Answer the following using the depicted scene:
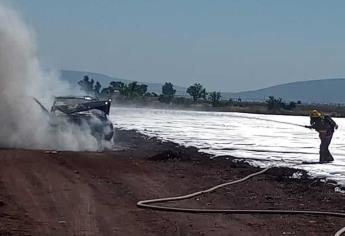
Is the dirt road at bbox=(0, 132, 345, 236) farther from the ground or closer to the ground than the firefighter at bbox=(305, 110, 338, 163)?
closer to the ground

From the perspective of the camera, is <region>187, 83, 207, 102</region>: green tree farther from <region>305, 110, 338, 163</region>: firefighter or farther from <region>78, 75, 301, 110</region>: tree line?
<region>305, 110, 338, 163</region>: firefighter

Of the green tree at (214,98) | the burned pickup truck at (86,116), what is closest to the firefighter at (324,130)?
the burned pickup truck at (86,116)

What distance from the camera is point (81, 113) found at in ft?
78.5

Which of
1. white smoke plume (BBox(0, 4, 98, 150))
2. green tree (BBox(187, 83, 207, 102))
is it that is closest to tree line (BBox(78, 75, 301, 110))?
green tree (BBox(187, 83, 207, 102))

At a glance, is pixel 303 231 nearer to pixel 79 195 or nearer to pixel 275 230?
pixel 275 230

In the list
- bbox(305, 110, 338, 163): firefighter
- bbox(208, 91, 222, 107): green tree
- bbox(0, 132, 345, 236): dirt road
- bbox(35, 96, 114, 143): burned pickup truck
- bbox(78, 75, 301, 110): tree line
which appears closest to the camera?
bbox(0, 132, 345, 236): dirt road

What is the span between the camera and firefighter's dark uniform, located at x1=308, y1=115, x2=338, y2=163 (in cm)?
2217

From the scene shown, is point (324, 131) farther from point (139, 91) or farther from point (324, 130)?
point (139, 91)

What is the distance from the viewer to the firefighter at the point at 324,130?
72.7 ft

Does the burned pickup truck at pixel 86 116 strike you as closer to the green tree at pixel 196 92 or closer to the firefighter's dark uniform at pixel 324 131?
the firefighter's dark uniform at pixel 324 131

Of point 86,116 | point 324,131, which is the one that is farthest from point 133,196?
point 86,116

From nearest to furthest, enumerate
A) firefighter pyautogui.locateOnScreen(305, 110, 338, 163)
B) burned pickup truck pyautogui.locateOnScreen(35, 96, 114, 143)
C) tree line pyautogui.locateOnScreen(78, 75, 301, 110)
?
firefighter pyautogui.locateOnScreen(305, 110, 338, 163), burned pickup truck pyautogui.locateOnScreen(35, 96, 114, 143), tree line pyautogui.locateOnScreen(78, 75, 301, 110)

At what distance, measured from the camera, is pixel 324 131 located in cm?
2250

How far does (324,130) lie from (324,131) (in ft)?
0.28
